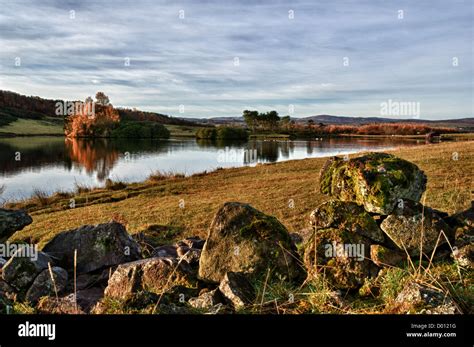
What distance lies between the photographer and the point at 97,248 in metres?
7.44

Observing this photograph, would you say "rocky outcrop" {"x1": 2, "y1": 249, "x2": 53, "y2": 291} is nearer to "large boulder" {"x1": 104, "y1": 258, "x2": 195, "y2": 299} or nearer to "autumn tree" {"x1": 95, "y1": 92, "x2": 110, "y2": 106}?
"large boulder" {"x1": 104, "y1": 258, "x2": 195, "y2": 299}

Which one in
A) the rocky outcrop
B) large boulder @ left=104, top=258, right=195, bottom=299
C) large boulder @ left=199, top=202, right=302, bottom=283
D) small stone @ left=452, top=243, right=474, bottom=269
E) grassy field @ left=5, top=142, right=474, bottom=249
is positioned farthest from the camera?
grassy field @ left=5, top=142, right=474, bottom=249

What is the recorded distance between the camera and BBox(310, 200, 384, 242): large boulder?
6082mm

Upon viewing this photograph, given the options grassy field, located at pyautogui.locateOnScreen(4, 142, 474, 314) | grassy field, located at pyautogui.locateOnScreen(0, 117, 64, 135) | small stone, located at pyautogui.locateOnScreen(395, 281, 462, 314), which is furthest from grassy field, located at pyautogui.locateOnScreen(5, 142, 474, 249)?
grassy field, located at pyautogui.locateOnScreen(0, 117, 64, 135)

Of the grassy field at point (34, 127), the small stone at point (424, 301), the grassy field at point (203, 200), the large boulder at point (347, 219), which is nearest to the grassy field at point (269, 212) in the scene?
the grassy field at point (203, 200)

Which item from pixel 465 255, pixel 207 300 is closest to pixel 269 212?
pixel 465 255

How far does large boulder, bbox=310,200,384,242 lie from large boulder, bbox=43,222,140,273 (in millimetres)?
3715

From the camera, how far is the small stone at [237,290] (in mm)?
4930

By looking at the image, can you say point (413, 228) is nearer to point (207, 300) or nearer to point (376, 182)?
point (376, 182)

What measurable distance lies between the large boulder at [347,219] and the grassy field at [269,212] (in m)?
0.75

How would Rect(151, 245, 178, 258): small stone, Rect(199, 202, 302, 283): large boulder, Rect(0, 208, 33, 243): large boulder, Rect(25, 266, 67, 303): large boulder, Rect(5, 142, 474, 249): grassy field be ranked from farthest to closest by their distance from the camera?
Rect(5, 142, 474, 249): grassy field → Rect(151, 245, 178, 258): small stone → Rect(0, 208, 33, 243): large boulder → Rect(25, 266, 67, 303): large boulder → Rect(199, 202, 302, 283): large boulder

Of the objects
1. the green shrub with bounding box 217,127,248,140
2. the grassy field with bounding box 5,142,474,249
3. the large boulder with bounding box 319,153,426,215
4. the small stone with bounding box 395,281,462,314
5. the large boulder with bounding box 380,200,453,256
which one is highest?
the green shrub with bounding box 217,127,248,140
